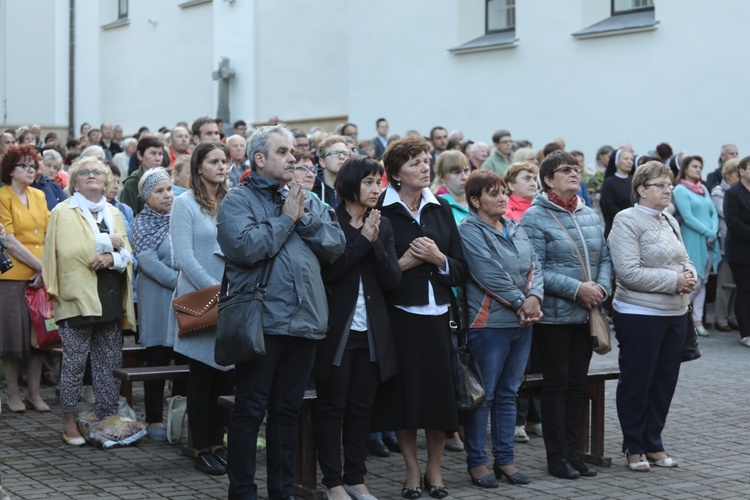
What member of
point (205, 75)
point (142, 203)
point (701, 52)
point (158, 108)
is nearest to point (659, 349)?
point (142, 203)

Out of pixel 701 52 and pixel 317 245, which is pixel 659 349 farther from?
pixel 701 52

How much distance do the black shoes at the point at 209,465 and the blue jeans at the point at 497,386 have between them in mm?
1510

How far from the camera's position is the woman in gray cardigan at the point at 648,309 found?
7.70 meters

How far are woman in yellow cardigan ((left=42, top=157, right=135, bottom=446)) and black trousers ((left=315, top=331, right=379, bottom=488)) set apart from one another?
2174 mm

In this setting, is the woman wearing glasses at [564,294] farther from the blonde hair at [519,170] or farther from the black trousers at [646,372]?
the blonde hair at [519,170]

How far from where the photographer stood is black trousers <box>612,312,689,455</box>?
305 inches

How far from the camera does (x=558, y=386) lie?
7.62 m

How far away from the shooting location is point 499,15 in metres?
21.2

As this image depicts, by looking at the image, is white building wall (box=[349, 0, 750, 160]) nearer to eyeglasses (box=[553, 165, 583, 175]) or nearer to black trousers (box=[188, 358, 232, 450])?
eyeglasses (box=[553, 165, 583, 175])

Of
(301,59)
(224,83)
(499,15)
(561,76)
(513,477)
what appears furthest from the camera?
(224,83)

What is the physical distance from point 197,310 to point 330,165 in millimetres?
2144

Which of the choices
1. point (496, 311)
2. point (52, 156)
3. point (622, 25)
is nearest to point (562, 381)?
point (496, 311)

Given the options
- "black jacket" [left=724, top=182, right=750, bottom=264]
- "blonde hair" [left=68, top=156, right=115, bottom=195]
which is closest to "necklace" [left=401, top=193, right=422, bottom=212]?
"blonde hair" [left=68, top=156, right=115, bottom=195]

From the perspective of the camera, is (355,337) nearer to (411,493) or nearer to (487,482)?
(411,493)
